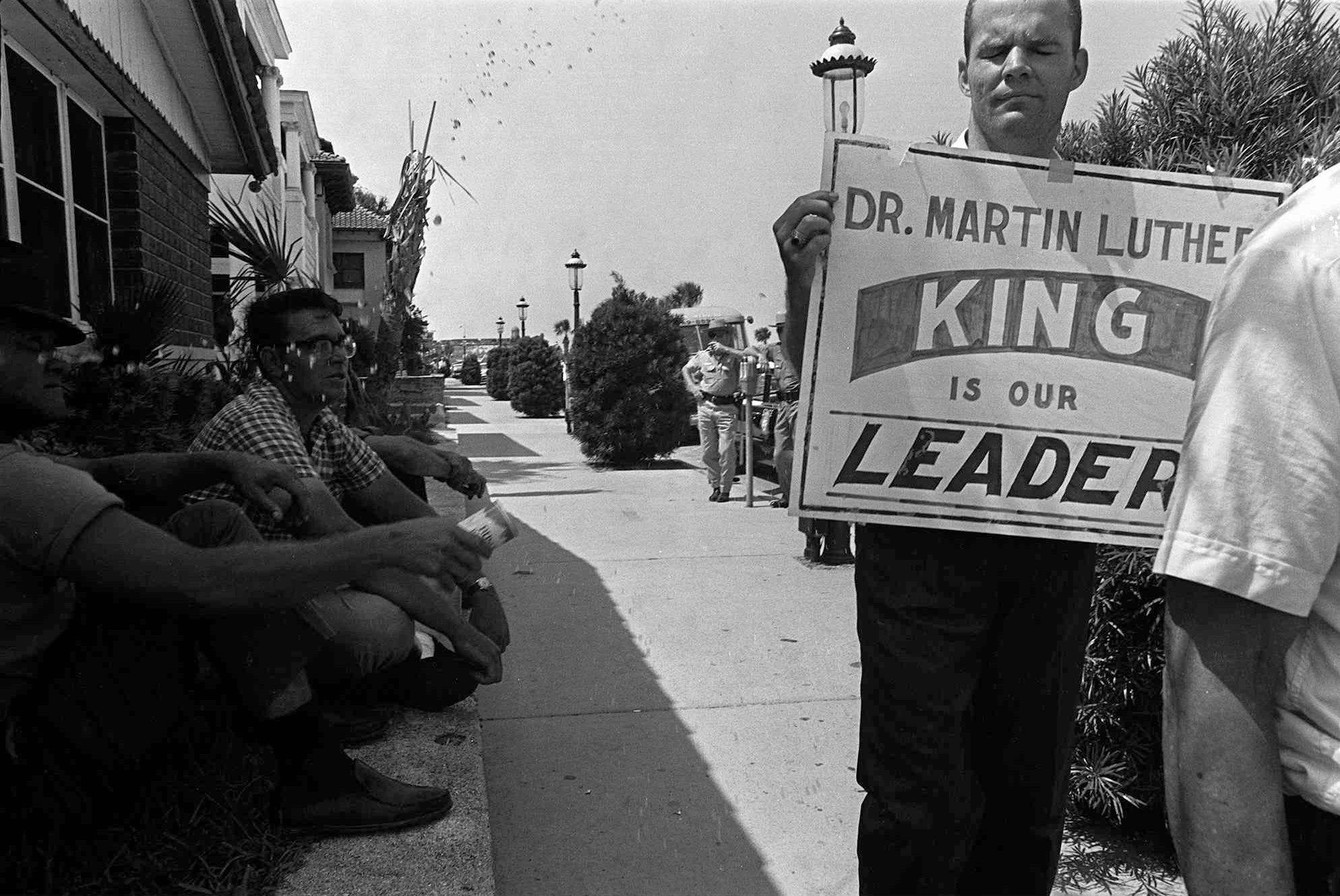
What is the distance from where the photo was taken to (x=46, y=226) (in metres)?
4.55

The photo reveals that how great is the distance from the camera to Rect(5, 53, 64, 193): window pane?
4.14 meters

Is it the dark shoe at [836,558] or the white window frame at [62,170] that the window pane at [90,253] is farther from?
the dark shoe at [836,558]

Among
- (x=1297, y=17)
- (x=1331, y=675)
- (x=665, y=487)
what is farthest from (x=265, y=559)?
(x=665, y=487)

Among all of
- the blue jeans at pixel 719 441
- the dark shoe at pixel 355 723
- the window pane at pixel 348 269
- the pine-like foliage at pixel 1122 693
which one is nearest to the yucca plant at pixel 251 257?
the blue jeans at pixel 719 441

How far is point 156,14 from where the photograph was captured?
19.1ft

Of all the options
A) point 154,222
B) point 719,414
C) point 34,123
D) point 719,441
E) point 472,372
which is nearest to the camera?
point 34,123

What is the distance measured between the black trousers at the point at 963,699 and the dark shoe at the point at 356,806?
4.25 feet

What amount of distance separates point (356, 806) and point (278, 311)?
1677 mm

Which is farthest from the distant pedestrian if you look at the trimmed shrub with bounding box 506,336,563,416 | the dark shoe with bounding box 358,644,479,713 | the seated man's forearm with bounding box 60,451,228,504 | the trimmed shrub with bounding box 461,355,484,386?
the trimmed shrub with bounding box 461,355,484,386

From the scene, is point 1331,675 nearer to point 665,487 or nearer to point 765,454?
point 665,487

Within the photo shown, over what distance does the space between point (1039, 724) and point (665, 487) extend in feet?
31.7

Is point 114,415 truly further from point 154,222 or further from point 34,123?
point 154,222

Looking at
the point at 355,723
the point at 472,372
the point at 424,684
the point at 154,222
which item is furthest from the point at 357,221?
the point at 355,723

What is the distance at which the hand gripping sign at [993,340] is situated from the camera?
194cm
